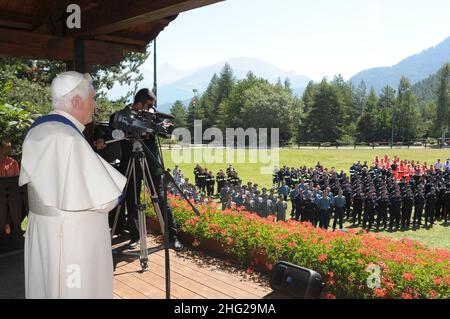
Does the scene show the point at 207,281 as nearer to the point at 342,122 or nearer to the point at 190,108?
the point at 342,122

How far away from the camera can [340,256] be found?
4.52m

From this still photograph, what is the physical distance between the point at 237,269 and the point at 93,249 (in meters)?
2.89

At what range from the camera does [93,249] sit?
8.48ft

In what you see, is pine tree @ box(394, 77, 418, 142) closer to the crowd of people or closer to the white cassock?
the crowd of people

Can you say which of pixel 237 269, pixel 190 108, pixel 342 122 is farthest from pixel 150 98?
pixel 190 108

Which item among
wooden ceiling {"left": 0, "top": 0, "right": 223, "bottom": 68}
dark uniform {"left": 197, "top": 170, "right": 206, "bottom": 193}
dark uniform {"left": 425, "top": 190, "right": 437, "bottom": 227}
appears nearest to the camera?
wooden ceiling {"left": 0, "top": 0, "right": 223, "bottom": 68}

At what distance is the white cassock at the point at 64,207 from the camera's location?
244 cm

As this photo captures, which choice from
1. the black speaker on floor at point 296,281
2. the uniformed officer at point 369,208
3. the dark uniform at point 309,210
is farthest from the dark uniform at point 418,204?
the black speaker on floor at point 296,281

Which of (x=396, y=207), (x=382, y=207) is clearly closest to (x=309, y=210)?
(x=382, y=207)

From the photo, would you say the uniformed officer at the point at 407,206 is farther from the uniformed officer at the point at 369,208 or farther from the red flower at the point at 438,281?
the red flower at the point at 438,281

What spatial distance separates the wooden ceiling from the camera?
4.65 meters

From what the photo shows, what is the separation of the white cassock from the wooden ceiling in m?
2.27

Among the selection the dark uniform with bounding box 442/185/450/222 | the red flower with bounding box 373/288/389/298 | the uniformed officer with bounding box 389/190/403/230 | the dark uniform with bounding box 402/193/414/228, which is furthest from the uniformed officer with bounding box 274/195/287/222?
the red flower with bounding box 373/288/389/298

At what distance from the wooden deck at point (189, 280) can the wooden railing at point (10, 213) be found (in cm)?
151
